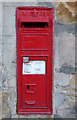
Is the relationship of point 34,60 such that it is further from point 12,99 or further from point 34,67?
point 12,99

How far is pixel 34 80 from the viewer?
2791 millimetres

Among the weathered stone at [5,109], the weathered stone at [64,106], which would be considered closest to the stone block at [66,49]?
the weathered stone at [64,106]

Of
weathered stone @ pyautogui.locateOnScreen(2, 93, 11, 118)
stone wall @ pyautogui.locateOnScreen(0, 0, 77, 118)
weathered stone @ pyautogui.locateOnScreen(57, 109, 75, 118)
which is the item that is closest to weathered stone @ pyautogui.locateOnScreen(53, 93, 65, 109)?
stone wall @ pyautogui.locateOnScreen(0, 0, 77, 118)

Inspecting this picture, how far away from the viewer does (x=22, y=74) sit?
2787 mm

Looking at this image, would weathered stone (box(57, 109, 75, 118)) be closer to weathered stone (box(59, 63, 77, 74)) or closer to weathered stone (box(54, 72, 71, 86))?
weathered stone (box(54, 72, 71, 86))

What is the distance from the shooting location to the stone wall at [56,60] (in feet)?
9.11

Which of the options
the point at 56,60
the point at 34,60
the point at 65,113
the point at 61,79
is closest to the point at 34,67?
the point at 34,60

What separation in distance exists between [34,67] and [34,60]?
114 millimetres

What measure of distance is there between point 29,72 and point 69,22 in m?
1.04

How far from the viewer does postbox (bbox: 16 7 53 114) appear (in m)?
2.71

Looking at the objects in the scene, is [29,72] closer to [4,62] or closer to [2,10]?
[4,62]

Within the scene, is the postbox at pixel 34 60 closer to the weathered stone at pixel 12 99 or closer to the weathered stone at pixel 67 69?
the weathered stone at pixel 12 99

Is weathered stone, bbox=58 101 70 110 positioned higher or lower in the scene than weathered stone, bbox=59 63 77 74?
lower

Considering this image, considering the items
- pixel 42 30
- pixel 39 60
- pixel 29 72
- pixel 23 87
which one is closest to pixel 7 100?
pixel 23 87
